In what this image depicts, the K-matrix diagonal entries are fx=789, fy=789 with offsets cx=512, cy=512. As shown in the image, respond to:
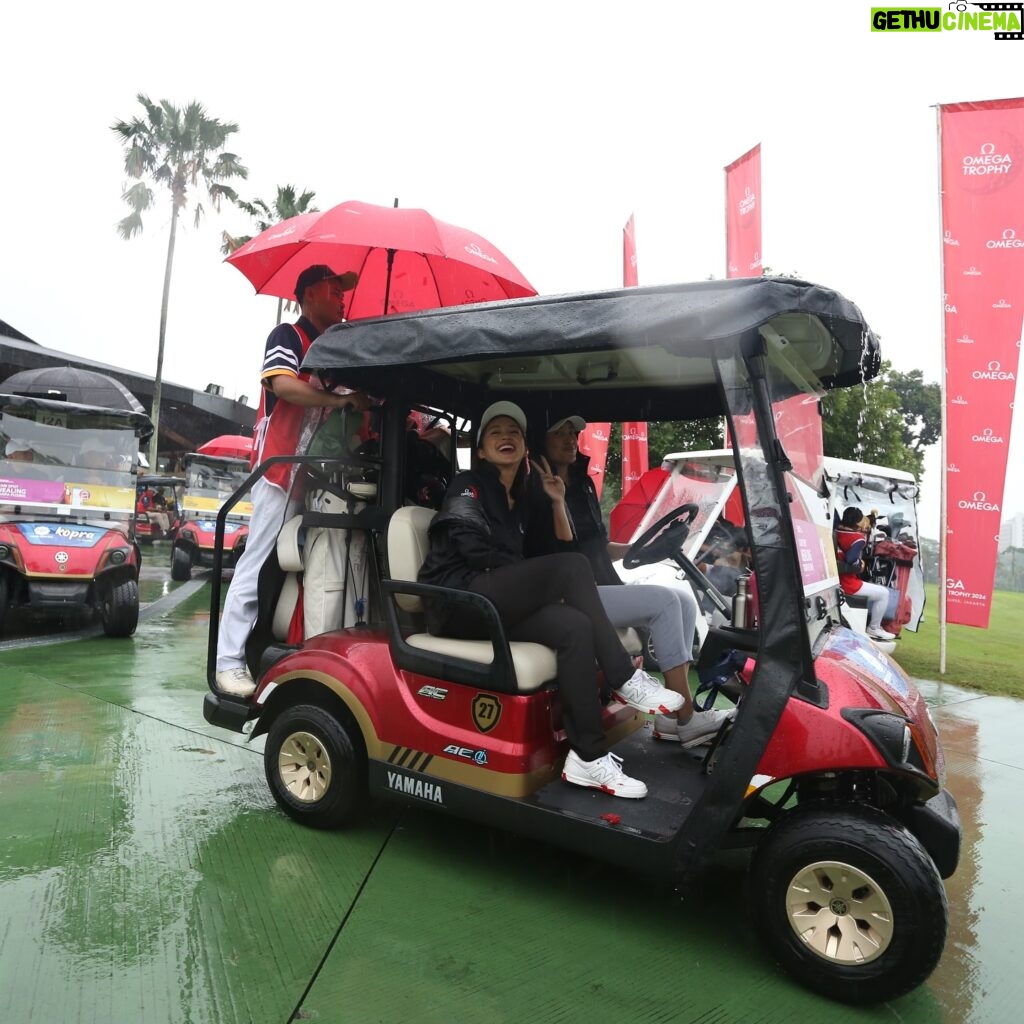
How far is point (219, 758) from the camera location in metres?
3.74

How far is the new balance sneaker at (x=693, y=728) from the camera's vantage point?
9.74ft

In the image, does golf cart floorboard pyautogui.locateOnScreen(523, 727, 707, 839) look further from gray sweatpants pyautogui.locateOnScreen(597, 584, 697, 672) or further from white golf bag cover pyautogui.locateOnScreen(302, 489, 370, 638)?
white golf bag cover pyautogui.locateOnScreen(302, 489, 370, 638)

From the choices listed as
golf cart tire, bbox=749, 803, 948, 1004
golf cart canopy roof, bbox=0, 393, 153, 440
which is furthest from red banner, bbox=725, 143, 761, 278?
golf cart tire, bbox=749, 803, 948, 1004

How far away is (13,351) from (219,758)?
1679 cm

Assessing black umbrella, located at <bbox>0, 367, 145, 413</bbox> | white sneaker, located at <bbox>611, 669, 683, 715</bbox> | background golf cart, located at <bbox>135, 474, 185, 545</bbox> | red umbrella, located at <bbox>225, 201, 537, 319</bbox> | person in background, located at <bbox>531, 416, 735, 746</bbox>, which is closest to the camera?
white sneaker, located at <bbox>611, 669, 683, 715</bbox>

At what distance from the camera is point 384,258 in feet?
14.6

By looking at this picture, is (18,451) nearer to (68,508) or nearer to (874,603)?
(68,508)

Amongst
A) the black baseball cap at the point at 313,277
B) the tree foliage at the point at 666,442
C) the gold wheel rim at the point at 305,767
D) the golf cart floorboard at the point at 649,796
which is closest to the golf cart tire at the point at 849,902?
the golf cart floorboard at the point at 649,796

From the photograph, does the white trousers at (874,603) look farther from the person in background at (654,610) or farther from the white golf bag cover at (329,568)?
the white golf bag cover at (329,568)

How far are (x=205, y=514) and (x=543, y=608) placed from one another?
31.6 ft

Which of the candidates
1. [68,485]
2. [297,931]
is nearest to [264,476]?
[297,931]

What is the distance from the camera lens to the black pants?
2566mm

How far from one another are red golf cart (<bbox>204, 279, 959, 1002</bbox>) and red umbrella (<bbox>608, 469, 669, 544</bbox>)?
376cm

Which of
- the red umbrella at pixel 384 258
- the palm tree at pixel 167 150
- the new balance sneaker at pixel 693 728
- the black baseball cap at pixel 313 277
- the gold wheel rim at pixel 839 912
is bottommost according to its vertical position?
the gold wheel rim at pixel 839 912
